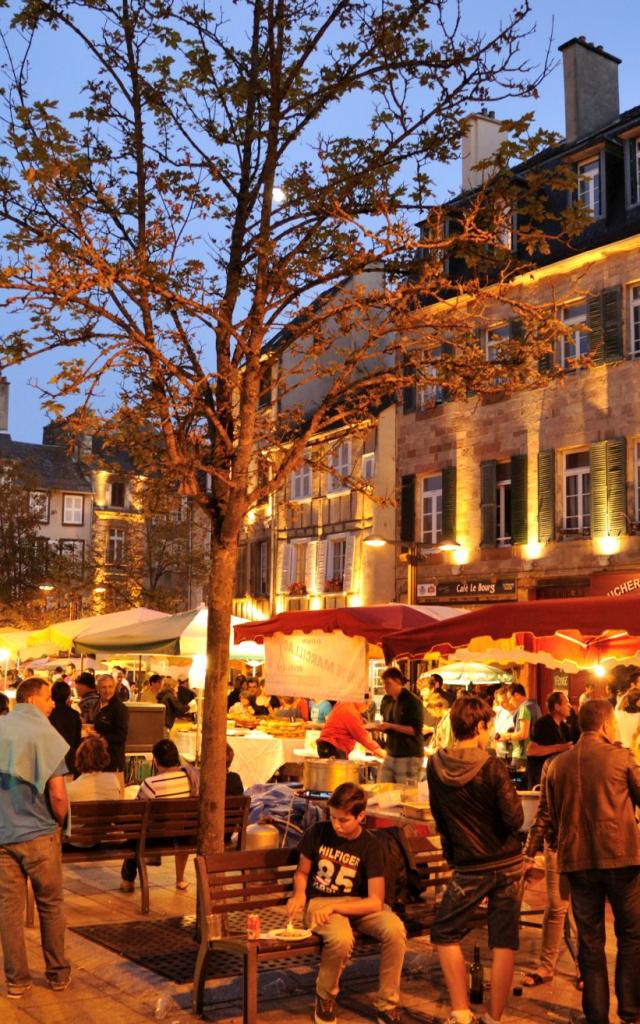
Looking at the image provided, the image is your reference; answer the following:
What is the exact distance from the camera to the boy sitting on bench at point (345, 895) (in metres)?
6.20

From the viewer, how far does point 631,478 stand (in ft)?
75.1

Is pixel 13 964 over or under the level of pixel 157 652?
under

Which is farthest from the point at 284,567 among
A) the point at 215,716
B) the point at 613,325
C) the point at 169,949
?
the point at 169,949

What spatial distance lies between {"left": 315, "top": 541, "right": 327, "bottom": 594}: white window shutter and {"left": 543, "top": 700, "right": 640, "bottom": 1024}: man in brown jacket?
94.4 feet

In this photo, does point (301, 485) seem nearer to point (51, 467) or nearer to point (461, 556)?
point (461, 556)

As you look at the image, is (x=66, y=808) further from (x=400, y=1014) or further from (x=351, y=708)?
(x=351, y=708)

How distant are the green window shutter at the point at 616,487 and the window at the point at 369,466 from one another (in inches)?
383

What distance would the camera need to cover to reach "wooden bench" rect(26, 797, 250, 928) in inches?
351

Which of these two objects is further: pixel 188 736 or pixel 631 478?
pixel 631 478

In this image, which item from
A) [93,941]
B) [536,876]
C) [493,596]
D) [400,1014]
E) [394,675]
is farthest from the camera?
[493,596]

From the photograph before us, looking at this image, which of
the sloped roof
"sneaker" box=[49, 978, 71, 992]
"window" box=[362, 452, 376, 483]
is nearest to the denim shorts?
"sneaker" box=[49, 978, 71, 992]

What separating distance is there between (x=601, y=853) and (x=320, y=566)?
1159 inches

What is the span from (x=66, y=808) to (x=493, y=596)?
63.0 ft

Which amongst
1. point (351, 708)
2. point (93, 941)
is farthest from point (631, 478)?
point (93, 941)
